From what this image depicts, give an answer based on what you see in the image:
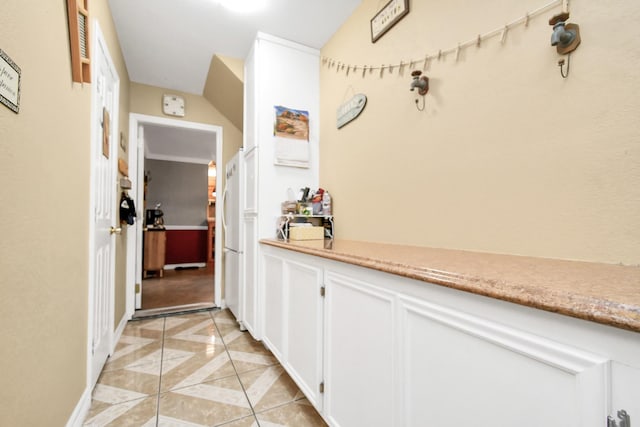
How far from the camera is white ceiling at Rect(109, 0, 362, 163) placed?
2.09 metres

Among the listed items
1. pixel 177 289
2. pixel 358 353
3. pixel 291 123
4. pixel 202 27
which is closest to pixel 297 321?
pixel 358 353

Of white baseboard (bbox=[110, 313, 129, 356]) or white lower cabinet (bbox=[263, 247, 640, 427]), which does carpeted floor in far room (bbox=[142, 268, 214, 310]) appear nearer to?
white baseboard (bbox=[110, 313, 129, 356])

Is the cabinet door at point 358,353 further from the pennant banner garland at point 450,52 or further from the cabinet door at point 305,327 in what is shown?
the pennant banner garland at point 450,52

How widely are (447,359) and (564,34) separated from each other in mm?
1045

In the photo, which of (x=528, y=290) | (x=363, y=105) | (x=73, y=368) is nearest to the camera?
(x=528, y=290)

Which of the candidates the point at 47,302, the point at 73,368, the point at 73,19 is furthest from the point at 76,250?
the point at 73,19

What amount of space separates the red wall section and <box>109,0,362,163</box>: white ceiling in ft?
13.3

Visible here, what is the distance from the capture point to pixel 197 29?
92.0 inches

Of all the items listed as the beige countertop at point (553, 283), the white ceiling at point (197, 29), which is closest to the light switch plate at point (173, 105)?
the white ceiling at point (197, 29)

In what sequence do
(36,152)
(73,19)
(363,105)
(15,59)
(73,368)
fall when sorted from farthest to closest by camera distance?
1. (363,105)
2. (73,368)
3. (73,19)
4. (36,152)
5. (15,59)

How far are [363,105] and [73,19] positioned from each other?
1502 mm

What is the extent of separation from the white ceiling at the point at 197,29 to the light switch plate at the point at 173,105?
224 millimetres

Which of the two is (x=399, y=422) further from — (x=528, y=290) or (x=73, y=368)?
(x=73, y=368)

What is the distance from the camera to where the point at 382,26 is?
1771 millimetres
